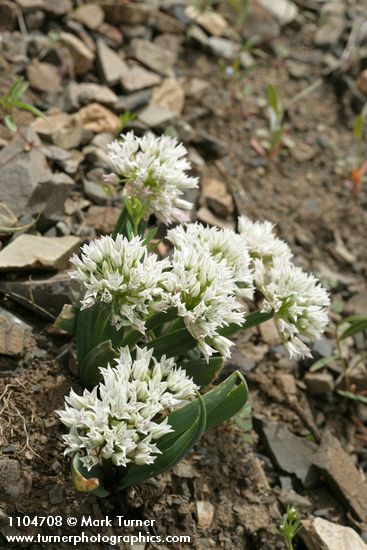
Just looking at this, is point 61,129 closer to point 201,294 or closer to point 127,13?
point 127,13

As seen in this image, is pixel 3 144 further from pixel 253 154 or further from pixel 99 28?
pixel 253 154

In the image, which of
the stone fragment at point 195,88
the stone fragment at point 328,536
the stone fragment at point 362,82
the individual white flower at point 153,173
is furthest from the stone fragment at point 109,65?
the stone fragment at point 328,536

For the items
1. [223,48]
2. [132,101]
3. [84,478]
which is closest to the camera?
[84,478]

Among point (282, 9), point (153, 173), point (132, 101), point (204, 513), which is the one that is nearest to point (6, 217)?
point (153, 173)

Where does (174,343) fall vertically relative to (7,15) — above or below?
below

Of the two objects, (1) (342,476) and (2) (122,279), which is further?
(1) (342,476)

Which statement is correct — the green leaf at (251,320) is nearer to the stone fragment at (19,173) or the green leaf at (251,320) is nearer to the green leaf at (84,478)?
the green leaf at (84,478)
